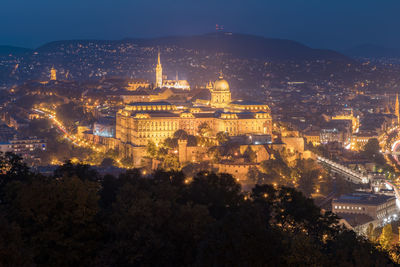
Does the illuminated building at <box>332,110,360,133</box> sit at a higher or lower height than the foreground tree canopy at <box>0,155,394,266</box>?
higher

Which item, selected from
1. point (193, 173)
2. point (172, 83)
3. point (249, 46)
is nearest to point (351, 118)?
point (172, 83)

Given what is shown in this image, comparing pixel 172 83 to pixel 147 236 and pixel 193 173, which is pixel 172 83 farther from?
pixel 147 236

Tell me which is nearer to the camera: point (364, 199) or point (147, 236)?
point (147, 236)

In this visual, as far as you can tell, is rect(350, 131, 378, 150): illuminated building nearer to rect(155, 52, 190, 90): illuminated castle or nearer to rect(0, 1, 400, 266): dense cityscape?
rect(0, 1, 400, 266): dense cityscape

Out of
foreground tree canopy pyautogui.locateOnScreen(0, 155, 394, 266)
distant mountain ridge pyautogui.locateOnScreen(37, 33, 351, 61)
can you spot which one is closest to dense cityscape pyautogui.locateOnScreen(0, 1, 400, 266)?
foreground tree canopy pyautogui.locateOnScreen(0, 155, 394, 266)

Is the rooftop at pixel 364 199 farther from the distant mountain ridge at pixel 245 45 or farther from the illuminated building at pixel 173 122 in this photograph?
the distant mountain ridge at pixel 245 45

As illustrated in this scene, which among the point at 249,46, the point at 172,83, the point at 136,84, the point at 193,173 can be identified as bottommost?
the point at 193,173

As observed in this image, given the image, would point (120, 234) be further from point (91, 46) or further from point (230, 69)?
point (91, 46)
